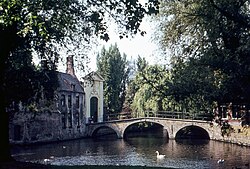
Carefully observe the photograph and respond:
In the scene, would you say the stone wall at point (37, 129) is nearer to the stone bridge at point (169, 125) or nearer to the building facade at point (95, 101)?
the stone bridge at point (169, 125)

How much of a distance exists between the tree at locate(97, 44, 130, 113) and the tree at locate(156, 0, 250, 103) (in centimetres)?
4855

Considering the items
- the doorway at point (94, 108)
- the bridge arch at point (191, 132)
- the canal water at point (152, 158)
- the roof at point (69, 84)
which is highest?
the roof at point (69, 84)

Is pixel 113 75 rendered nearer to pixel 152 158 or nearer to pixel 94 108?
pixel 94 108

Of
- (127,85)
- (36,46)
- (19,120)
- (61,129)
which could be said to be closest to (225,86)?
(36,46)

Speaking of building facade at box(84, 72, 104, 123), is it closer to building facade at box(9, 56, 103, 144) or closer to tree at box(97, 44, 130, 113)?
building facade at box(9, 56, 103, 144)

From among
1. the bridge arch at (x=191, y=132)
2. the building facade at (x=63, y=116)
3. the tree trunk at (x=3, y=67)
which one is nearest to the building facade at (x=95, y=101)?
the building facade at (x=63, y=116)

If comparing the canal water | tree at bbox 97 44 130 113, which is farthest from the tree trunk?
tree at bbox 97 44 130 113

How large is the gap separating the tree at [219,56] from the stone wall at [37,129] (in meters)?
24.0

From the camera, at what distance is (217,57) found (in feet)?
35.6

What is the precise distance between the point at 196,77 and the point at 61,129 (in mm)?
34796

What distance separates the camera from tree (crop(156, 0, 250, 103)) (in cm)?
1032

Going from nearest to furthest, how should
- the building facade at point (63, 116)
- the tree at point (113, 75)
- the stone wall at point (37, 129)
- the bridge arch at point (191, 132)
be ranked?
the stone wall at point (37, 129) → the building facade at point (63, 116) → the bridge arch at point (191, 132) → the tree at point (113, 75)

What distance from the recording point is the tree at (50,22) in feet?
29.6

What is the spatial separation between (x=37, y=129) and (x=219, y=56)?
104ft
